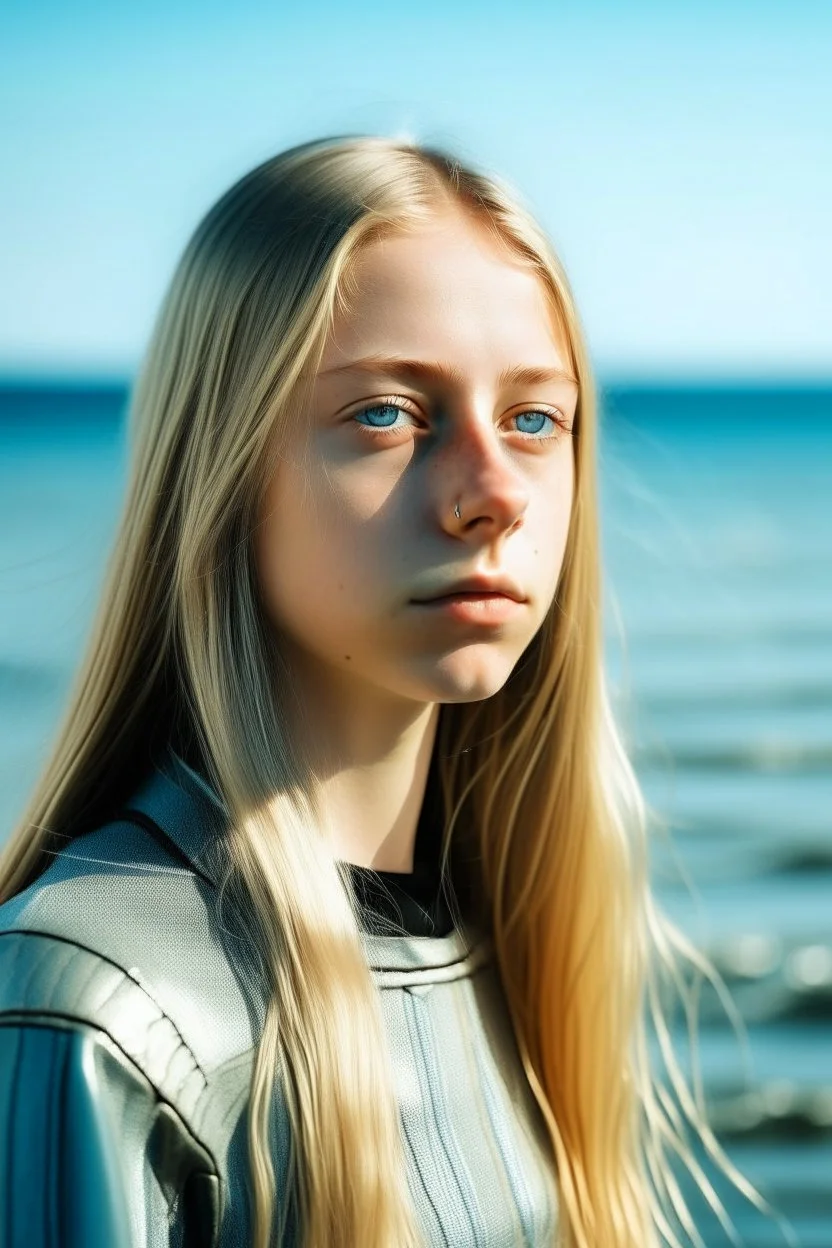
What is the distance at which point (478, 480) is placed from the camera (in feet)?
5.34

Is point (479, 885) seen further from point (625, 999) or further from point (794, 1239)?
point (794, 1239)

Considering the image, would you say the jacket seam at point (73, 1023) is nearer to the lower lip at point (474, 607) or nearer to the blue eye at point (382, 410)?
the lower lip at point (474, 607)

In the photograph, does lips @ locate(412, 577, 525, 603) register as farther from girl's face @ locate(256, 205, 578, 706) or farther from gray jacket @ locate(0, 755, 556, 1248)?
gray jacket @ locate(0, 755, 556, 1248)

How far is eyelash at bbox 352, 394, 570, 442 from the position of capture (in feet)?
5.36

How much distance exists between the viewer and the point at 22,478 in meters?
29.2

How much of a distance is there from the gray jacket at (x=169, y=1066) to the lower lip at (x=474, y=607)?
292 mm

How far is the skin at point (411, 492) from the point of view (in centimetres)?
162

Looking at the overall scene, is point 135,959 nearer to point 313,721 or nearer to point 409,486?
point 313,721

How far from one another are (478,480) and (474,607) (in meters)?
0.12

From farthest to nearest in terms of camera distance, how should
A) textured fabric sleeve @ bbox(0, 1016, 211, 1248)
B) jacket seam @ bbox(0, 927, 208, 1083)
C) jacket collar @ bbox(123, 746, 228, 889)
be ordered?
jacket collar @ bbox(123, 746, 228, 889) → jacket seam @ bbox(0, 927, 208, 1083) → textured fabric sleeve @ bbox(0, 1016, 211, 1248)

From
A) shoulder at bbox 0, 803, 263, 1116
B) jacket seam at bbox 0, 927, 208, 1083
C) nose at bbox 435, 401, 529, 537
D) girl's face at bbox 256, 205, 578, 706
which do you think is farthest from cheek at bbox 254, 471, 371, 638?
jacket seam at bbox 0, 927, 208, 1083

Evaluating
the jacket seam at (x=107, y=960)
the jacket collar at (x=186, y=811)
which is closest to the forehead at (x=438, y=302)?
the jacket collar at (x=186, y=811)

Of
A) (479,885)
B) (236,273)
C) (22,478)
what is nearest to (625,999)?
(479,885)

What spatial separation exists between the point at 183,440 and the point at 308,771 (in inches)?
14.2
